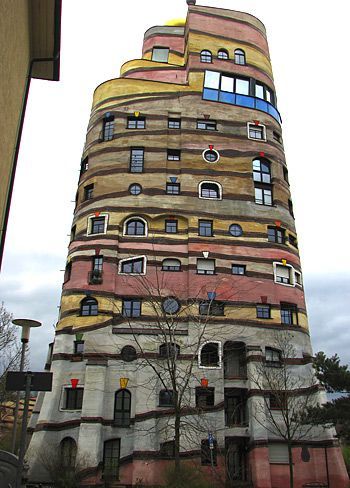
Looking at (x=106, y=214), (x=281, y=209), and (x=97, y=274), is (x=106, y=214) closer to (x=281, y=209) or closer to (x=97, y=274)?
(x=97, y=274)

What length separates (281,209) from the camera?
107ft

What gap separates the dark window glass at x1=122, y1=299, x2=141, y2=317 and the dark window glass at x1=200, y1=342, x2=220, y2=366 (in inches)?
163

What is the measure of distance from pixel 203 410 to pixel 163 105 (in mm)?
20063


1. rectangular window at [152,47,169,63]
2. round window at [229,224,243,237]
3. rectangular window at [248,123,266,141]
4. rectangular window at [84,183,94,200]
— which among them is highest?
rectangular window at [152,47,169,63]

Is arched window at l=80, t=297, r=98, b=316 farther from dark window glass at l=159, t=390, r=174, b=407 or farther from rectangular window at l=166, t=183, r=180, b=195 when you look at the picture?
rectangular window at l=166, t=183, r=180, b=195

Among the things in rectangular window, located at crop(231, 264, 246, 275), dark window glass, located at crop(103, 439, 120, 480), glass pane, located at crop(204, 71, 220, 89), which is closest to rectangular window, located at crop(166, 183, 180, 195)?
rectangular window, located at crop(231, 264, 246, 275)

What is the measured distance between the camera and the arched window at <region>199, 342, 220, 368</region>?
27.5 meters

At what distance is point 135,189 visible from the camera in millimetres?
31859

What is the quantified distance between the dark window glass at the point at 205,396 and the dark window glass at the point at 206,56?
2290cm

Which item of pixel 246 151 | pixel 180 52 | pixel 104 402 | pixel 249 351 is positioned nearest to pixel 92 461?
pixel 104 402

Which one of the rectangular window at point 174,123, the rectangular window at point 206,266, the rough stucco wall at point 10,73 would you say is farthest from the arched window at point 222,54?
the rough stucco wall at point 10,73

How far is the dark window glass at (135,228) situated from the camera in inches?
1222

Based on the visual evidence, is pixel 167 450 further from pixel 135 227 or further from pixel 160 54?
pixel 160 54

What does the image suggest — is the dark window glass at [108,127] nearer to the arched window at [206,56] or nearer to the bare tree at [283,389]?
the arched window at [206,56]
